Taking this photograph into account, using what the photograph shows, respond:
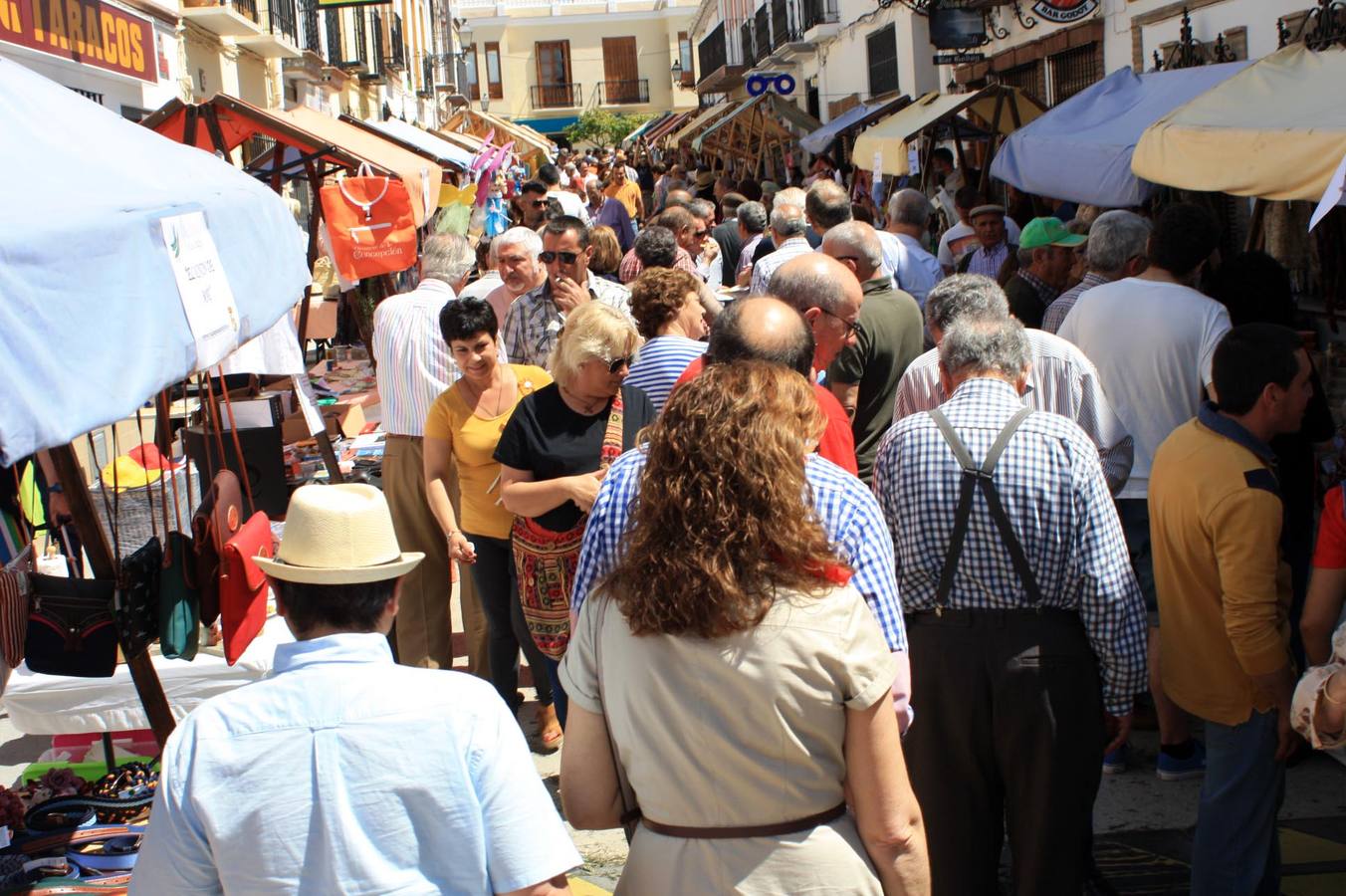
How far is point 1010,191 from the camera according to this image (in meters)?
11.0

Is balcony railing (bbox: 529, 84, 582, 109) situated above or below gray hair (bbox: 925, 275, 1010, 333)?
above

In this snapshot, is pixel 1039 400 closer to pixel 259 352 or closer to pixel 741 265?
pixel 259 352

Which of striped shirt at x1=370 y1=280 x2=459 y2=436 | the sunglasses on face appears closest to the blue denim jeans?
striped shirt at x1=370 y1=280 x2=459 y2=436

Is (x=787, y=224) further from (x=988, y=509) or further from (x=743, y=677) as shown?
(x=743, y=677)

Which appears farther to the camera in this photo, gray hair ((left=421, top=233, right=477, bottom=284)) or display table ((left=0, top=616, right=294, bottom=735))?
gray hair ((left=421, top=233, right=477, bottom=284))

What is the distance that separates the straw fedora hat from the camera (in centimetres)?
214

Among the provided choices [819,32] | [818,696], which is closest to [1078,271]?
[818,696]

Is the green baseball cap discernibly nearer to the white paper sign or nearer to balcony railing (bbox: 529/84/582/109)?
the white paper sign

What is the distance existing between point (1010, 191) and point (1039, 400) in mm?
7345

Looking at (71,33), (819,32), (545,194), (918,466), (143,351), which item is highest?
(819,32)

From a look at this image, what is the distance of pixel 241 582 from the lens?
3.30 metres

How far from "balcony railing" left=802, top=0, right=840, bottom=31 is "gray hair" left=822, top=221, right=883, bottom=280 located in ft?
63.0

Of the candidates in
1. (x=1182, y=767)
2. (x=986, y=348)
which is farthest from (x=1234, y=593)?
(x=1182, y=767)

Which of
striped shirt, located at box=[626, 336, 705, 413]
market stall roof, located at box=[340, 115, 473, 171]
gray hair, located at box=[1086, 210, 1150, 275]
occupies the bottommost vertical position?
striped shirt, located at box=[626, 336, 705, 413]
